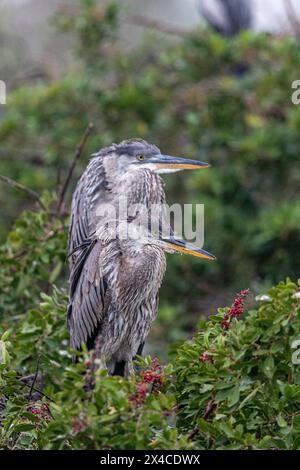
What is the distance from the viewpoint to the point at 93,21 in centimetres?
764

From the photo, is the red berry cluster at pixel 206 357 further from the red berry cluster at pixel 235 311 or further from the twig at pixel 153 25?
the twig at pixel 153 25

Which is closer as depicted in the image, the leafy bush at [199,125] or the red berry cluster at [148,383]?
the red berry cluster at [148,383]

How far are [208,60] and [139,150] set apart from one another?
11.7 ft

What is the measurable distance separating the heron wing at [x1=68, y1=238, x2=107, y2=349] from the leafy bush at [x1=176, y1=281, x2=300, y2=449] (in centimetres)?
107

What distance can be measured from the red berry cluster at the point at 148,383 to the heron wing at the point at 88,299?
99cm

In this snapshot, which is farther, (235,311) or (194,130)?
(194,130)

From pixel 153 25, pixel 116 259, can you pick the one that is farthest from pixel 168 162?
pixel 153 25

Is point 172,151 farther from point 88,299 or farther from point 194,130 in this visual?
point 88,299

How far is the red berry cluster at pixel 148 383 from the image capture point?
2.76 m

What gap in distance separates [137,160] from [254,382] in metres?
1.77

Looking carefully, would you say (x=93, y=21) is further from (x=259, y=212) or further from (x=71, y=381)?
(x=71, y=381)

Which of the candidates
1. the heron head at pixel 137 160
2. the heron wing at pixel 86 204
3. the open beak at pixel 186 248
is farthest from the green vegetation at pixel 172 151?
the open beak at pixel 186 248

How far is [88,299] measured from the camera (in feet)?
13.4

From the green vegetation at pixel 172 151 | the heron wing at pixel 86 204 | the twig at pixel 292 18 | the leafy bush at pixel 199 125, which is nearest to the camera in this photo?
the heron wing at pixel 86 204
